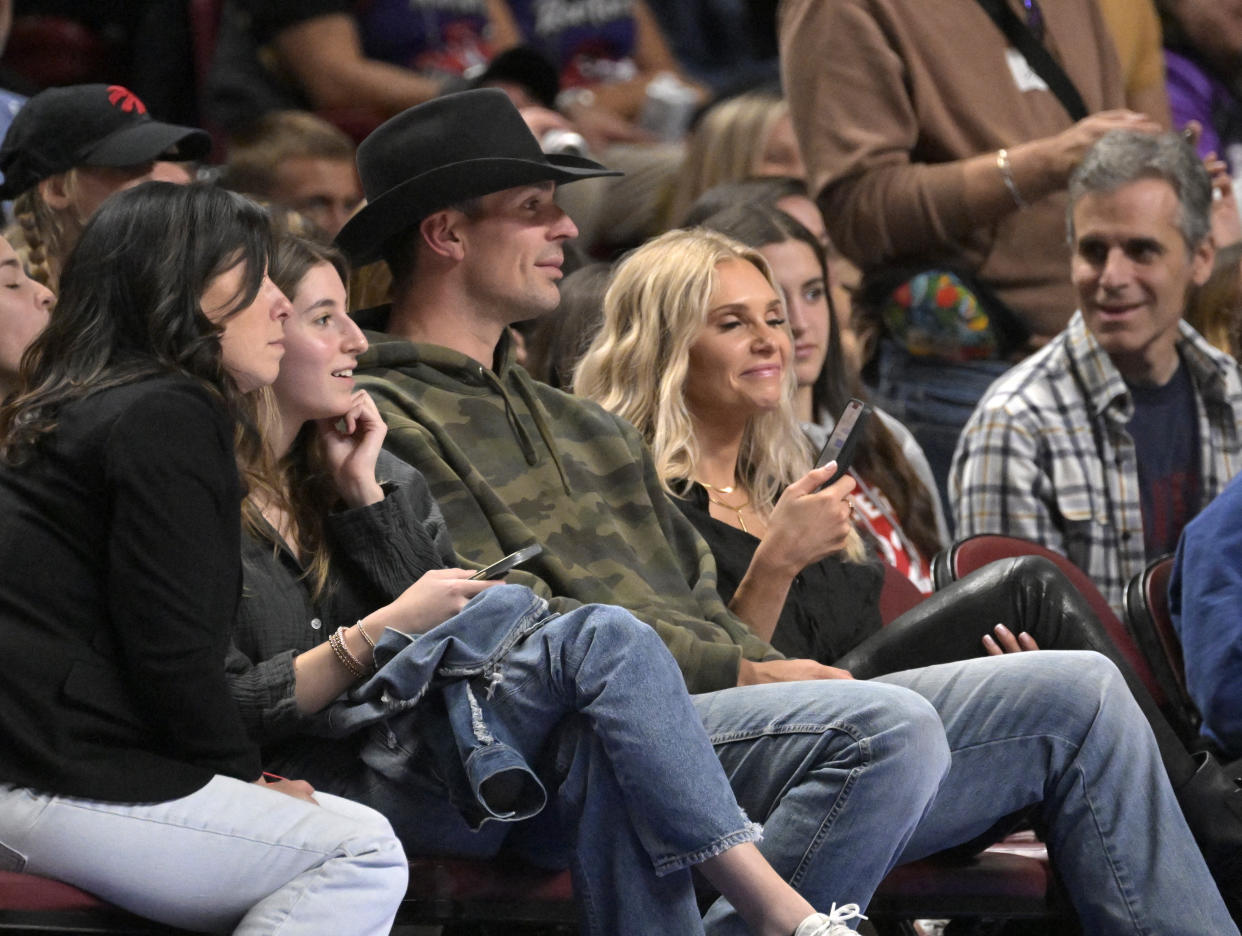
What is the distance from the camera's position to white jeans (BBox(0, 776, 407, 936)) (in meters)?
2.06

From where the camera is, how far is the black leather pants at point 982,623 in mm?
2945

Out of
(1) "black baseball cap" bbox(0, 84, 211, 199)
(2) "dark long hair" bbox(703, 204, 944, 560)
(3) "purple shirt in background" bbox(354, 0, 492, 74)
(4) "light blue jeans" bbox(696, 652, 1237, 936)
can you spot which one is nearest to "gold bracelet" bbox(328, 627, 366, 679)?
(4) "light blue jeans" bbox(696, 652, 1237, 936)

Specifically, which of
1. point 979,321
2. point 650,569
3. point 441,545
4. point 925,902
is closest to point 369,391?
point 441,545

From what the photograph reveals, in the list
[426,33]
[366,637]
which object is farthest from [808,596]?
[426,33]

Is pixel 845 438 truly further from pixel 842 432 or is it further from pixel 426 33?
pixel 426 33

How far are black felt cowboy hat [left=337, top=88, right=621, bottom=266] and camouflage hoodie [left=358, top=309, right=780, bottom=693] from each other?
0.20m

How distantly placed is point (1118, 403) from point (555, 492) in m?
1.60

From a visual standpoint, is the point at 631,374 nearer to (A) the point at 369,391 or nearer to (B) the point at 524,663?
(A) the point at 369,391

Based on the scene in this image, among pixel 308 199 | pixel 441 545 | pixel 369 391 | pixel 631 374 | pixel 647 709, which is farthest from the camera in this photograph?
pixel 308 199

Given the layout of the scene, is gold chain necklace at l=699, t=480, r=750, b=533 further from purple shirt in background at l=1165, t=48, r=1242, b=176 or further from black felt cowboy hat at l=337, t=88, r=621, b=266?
purple shirt in background at l=1165, t=48, r=1242, b=176

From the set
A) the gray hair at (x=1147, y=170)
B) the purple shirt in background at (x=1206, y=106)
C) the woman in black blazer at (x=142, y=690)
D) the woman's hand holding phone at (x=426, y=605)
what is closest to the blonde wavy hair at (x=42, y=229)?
the woman in black blazer at (x=142, y=690)

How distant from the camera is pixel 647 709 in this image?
2.21 metres

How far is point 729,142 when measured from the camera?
4945 millimetres

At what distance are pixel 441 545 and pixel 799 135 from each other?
2.00 m
